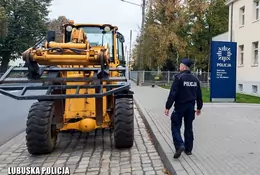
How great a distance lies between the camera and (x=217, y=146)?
7246 mm

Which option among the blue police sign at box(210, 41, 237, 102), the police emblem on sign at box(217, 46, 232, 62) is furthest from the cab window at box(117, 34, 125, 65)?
the police emblem on sign at box(217, 46, 232, 62)

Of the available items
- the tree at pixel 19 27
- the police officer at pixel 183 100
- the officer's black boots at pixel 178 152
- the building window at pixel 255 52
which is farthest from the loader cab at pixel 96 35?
the tree at pixel 19 27

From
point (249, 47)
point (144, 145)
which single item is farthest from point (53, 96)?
point (249, 47)

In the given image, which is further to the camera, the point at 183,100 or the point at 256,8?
the point at 256,8

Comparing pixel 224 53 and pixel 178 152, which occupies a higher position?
pixel 224 53

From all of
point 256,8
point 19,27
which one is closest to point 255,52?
point 256,8

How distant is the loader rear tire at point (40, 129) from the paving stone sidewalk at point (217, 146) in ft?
7.42

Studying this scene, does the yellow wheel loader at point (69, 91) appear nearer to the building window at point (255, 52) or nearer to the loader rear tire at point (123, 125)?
the loader rear tire at point (123, 125)

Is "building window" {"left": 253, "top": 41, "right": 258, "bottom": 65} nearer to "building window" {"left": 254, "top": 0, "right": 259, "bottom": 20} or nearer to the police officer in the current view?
"building window" {"left": 254, "top": 0, "right": 259, "bottom": 20}

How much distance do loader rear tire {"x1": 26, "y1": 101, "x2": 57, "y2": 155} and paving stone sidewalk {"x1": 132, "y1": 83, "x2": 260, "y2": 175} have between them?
7.42ft

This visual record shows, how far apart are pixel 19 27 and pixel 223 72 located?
39.2 meters

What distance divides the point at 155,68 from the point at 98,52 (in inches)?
1567

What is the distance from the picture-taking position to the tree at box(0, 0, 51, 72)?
4938cm

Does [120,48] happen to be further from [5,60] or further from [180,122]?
[5,60]
